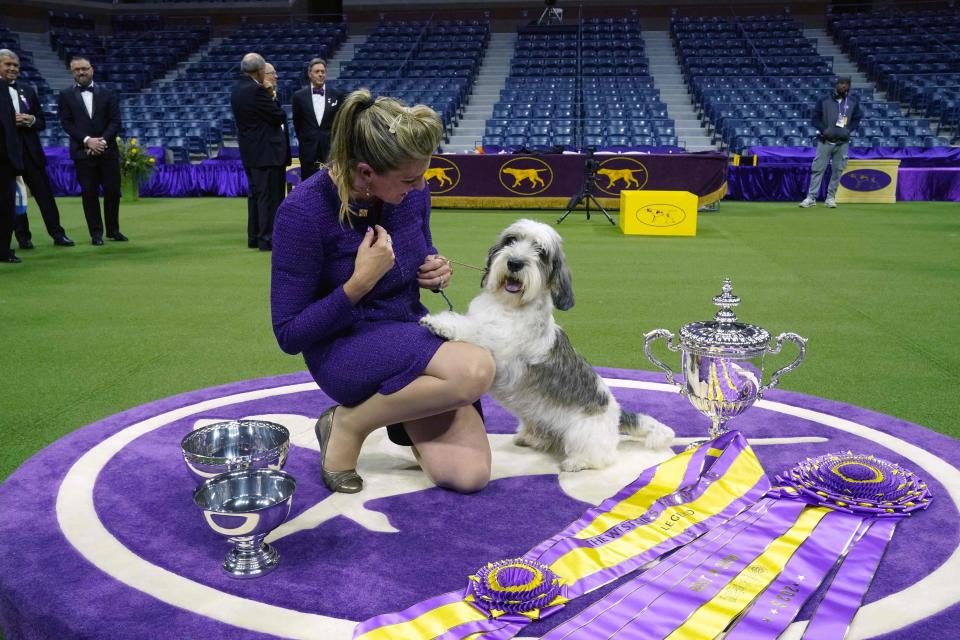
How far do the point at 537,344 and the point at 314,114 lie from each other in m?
6.23

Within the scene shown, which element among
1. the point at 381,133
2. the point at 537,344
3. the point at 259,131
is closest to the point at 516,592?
the point at 537,344

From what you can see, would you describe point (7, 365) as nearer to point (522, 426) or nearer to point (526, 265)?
point (522, 426)

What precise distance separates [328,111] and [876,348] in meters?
5.63

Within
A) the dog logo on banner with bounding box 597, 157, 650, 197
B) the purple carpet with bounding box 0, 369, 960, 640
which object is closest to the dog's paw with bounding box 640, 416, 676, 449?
the purple carpet with bounding box 0, 369, 960, 640

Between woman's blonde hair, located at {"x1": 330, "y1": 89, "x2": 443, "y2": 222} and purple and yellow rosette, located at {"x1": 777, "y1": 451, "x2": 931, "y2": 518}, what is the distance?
62.6 inches

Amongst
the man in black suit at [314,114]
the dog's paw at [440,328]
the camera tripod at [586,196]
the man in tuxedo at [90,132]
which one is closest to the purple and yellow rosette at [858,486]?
the dog's paw at [440,328]

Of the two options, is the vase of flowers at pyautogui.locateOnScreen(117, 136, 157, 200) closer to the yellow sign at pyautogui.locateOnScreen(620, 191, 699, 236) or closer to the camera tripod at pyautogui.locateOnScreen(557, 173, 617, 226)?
the camera tripod at pyautogui.locateOnScreen(557, 173, 617, 226)

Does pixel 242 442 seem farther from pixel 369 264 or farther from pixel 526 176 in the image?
pixel 526 176

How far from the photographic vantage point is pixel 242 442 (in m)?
2.54

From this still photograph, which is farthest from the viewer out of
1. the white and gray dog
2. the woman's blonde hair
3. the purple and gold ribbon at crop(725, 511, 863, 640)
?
the white and gray dog

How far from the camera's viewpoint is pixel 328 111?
7895 millimetres

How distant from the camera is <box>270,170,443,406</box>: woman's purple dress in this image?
2428 millimetres

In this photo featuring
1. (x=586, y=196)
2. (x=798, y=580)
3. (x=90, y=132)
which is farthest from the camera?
(x=586, y=196)

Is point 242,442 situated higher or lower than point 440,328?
lower
